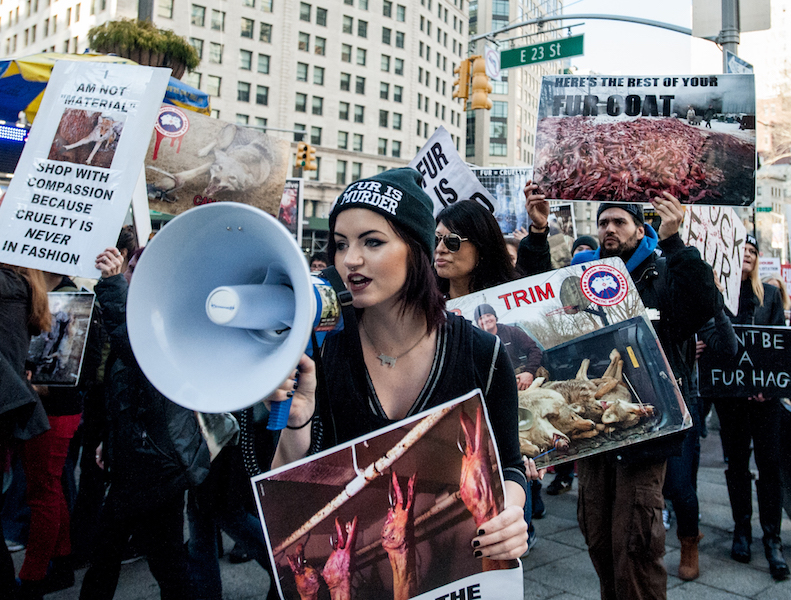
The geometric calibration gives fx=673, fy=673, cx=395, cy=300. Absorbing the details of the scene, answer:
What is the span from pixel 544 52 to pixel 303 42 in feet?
154

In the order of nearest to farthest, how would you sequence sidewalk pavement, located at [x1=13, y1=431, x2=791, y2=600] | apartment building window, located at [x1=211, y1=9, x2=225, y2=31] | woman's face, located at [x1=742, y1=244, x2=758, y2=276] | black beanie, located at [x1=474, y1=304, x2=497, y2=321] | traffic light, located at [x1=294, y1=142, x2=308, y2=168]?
black beanie, located at [x1=474, y1=304, x2=497, y2=321] < sidewalk pavement, located at [x1=13, y1=431, x2=791, y2=600] < woman's face, located at [x1=742, y1=244, x2=758, y2=276] < traffic light, located at [x1=294, y1=142, x2=308, y2=168] < apartment building window, located at [x1=211, y1=9, x2=225, y2=31]

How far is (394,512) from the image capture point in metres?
1.41

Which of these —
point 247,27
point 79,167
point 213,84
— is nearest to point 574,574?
point 79,167

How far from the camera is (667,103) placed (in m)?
2.91

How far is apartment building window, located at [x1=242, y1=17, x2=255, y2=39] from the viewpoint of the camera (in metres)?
50.7

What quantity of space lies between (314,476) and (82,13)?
174 ft

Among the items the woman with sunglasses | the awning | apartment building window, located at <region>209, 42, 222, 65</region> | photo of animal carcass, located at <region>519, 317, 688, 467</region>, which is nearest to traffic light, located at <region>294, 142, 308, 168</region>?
the awning

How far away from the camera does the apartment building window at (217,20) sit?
1927 inches

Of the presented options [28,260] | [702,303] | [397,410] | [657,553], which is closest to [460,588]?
[397,410]

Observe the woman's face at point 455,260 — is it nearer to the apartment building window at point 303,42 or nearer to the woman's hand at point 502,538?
the woman's hand at point 502,538

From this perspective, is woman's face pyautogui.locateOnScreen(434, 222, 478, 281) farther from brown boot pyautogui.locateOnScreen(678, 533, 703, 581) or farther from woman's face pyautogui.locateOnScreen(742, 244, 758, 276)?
woman's face pyautogui.locateOnScreen(742, 244, 758, 276)

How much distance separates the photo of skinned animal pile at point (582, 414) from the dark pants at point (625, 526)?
1.28 ft

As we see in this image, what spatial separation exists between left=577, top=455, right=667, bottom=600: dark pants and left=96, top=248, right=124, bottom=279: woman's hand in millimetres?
2180

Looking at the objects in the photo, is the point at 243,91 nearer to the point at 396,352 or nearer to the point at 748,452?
the point at 748,452
